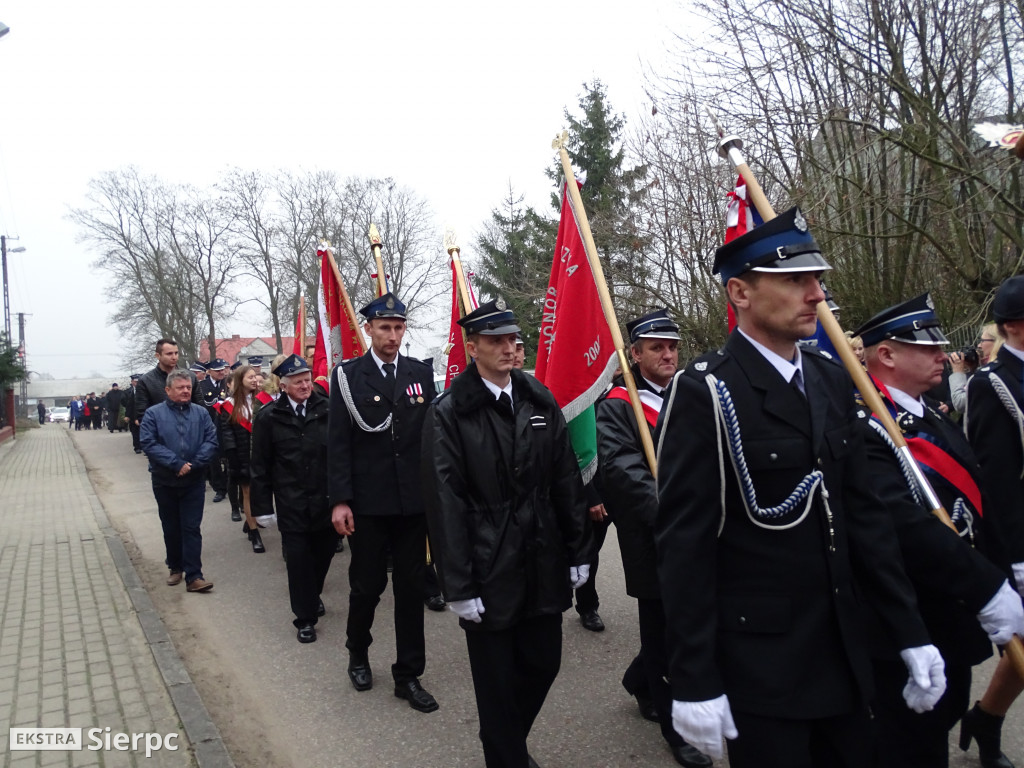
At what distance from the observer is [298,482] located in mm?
6117

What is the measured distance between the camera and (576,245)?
4.86 m

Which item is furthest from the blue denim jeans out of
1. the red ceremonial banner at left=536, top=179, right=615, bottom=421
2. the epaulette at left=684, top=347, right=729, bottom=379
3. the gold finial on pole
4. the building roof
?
the building roof

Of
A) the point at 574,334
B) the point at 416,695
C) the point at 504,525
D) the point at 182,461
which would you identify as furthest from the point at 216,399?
the point at 504,525

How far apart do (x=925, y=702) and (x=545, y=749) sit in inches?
87.6

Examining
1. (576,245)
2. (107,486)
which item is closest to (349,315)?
(576,245)

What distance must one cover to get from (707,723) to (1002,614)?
1.27m

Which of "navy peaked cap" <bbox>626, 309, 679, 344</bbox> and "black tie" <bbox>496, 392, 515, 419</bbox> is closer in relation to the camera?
"black tie" <bbox>496, 392, 515, 419</bbox>

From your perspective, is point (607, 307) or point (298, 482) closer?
point (607, 307)

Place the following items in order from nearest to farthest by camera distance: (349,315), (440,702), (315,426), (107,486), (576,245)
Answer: (440,702) < (576,245) < (315,426) < (349,315) < (107,486)

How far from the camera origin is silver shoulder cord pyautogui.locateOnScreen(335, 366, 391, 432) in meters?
4.75

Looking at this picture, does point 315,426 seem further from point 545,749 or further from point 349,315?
point 545,749

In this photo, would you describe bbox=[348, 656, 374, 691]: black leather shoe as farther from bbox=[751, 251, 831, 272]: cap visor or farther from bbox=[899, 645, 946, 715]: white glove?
bbox=[751, 251, 831, 272]: cap visor

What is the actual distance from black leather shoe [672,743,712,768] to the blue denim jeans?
16.1ft

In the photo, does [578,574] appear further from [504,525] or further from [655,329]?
[655,329]
